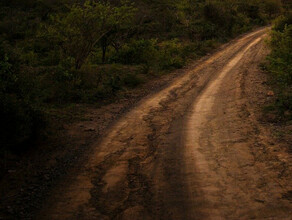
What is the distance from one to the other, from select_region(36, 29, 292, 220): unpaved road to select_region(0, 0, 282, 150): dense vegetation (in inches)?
85.3

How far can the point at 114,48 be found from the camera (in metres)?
19.8

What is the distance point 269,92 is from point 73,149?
7752mm

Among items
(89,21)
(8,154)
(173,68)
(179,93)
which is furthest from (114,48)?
(8,154)

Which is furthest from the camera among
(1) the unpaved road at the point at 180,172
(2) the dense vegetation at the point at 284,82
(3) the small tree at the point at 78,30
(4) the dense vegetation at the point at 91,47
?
(3) the small tree at the point at 78,30

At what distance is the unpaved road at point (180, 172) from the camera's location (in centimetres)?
461

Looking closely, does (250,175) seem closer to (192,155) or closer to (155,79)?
(192,155)


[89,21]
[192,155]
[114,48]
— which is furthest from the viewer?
[114,48]

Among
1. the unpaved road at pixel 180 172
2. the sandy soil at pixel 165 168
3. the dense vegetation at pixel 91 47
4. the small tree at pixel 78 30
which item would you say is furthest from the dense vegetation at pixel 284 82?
the small tree at pixel 78 30

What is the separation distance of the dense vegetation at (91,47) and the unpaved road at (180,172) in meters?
2.17

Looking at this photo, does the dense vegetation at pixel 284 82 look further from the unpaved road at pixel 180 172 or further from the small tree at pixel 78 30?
the small tree at pixel 78 30

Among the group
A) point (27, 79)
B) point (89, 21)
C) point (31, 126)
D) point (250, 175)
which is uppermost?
point (89, 21)

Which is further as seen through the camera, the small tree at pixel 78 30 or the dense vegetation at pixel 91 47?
the small tree at pixel 78 30

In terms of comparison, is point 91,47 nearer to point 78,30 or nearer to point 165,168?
point 78,30

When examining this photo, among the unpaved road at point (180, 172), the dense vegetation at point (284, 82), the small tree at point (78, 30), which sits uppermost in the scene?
the small tree at point (78, 30)
